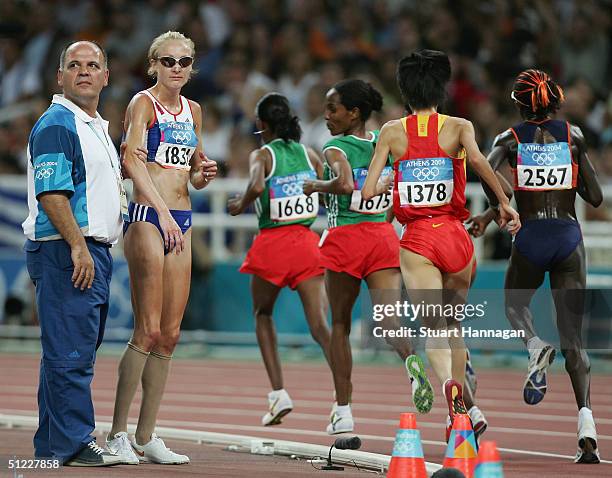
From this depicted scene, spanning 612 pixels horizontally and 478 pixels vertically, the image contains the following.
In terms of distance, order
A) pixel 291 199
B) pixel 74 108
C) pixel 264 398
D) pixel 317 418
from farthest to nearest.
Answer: pixel 264 398
pixel 317 418
pixel 291 199
pixel 74 108

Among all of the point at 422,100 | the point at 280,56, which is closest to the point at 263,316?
the point at 422,100

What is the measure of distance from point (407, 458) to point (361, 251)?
2.90 m

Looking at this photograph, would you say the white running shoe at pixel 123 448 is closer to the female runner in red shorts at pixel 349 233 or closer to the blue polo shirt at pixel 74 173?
the blue polo shirt at pixel 74 173

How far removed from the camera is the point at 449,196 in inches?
333

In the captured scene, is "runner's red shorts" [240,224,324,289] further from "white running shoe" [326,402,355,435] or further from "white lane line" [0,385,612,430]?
"white lane line" [0,385,612,430]

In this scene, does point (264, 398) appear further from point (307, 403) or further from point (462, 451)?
point (462, 451)

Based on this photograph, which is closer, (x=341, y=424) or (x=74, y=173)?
(x=74, y=173)

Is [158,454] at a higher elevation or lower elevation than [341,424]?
lower

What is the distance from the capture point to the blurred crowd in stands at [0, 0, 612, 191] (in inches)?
686

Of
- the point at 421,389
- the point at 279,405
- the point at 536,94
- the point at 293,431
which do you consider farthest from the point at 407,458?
the point at 293,431

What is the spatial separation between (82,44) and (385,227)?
2823mm

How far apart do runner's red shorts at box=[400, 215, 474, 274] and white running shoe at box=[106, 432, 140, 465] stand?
2.12 m

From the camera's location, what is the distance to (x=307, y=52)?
1897 centimetres

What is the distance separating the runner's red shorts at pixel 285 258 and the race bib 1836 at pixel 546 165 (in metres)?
2.21
